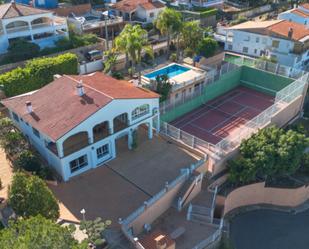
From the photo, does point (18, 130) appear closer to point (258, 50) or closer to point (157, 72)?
point (157, 72)

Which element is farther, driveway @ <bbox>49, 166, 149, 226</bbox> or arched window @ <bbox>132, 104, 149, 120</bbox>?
arched window @ <bbox>132, 104, 149, 120</bbox>

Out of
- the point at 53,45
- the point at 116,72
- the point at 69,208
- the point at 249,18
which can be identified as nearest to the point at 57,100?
the point at 69,208

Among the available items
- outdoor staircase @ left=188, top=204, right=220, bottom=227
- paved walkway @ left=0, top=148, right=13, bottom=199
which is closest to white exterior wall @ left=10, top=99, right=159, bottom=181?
paved walkway @ left=0, top=148, right=13, bottom=199

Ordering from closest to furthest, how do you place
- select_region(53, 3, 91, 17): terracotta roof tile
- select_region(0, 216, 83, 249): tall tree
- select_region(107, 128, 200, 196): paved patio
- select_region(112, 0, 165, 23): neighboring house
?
1. select_region(0, 216, 83, 249): tall tree
2. select_region(107, 128, 200, 196): paved patio
3. select_region(112, 0, 165, 23): neighboring house
4. select_region(53, 3, 91, 17): terracotta roof tile

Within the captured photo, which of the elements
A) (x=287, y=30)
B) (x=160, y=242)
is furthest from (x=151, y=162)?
(x=287, y=30)

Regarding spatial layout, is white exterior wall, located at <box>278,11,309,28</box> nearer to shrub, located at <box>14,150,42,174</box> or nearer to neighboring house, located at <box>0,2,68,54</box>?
neighboring house, located at <box>0,2,68,54</box>

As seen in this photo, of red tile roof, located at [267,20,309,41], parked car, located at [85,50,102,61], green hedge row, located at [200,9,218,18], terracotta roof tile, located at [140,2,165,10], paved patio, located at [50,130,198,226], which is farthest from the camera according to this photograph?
green hedge row, located at [200,9,218,18]
